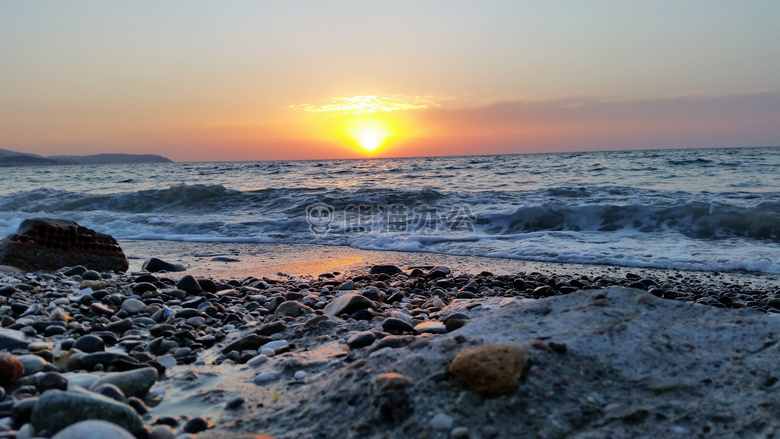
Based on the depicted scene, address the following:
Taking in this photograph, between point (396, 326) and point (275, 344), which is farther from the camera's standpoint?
point (396, 326)

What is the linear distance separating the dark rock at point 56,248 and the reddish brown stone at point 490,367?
461 centimetres

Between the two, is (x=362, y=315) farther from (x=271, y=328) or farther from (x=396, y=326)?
(x=271, y=328)

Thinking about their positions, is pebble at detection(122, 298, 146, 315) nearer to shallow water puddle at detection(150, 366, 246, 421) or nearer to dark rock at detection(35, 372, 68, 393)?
shallow water puddle at detection(150, 366, 246, 421)

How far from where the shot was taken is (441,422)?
4.53 ft

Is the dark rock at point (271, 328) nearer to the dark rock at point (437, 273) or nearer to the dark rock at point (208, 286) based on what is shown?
the dark rock at point (208, 286)

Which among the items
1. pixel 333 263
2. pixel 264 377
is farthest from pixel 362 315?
pixel 333 263

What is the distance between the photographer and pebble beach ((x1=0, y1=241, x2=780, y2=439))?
1.51 meters

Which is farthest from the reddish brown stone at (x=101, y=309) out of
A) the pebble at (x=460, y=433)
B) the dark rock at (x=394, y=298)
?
the pebble at (x=460, y=433)

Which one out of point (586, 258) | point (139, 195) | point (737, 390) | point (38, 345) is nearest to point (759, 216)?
point (586, 258)

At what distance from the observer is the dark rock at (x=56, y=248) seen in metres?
4.61

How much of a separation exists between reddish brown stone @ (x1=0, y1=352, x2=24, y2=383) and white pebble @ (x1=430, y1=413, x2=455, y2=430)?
1649mm

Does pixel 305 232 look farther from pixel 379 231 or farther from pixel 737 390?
pixel 737 390

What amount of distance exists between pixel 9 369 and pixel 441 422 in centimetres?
168

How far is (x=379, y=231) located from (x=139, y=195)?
9.80 m
